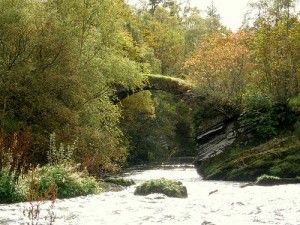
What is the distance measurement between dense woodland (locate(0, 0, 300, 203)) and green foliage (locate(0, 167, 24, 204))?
2.3 inches

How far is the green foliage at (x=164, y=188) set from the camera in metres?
12.8

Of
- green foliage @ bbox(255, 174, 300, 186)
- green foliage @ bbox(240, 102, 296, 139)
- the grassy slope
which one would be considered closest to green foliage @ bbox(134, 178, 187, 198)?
green foliage @ bbox(255, 174, 300, 186)

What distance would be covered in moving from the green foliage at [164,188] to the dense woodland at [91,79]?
7.17 ft

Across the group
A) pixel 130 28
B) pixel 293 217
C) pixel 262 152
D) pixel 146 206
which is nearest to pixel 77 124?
pixel 146 206

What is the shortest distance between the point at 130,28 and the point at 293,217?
2932 cm

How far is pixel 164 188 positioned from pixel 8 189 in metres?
4.92

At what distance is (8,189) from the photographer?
10.5 m

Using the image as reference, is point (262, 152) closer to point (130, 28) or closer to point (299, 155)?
point (299, 155)

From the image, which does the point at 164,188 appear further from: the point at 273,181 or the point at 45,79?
the point at 45,79

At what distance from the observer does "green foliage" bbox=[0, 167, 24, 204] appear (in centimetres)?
1038

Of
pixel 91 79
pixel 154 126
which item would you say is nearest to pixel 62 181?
pixel 91 79

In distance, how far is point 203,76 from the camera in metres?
27.5

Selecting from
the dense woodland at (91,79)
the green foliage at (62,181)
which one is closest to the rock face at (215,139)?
the dense woodland at (91,79)

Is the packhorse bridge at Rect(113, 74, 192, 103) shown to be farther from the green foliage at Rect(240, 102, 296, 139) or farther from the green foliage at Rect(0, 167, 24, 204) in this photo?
the green foliage at Rect(0, 167, 24, 204)
